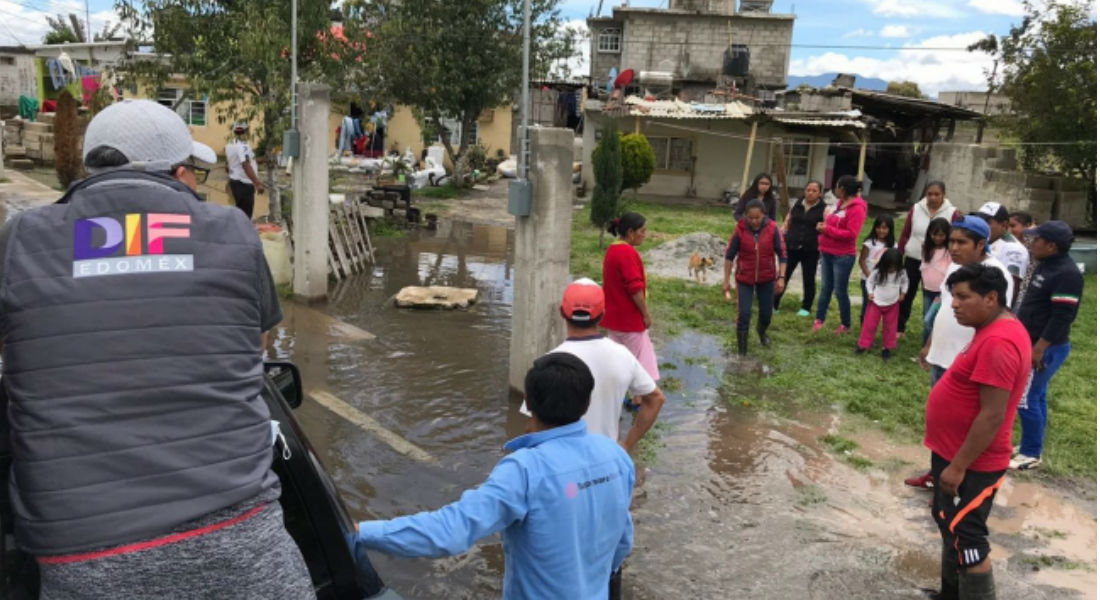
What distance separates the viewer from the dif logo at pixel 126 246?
1.69m

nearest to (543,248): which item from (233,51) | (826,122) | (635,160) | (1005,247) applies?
(1005,247)

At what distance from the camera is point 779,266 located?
860 cm

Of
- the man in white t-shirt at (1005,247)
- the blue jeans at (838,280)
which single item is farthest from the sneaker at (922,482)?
the blue jeans at (838,280)

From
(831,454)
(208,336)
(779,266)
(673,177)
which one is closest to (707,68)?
(673,177)

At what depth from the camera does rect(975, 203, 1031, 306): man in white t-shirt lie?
6.79 m

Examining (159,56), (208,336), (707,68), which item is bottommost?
(208,336)

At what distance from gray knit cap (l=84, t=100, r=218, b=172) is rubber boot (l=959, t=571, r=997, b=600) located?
3.78 meters

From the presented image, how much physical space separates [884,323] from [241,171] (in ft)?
27.7

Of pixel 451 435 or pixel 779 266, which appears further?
pixel 779 266

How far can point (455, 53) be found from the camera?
65.5 feet

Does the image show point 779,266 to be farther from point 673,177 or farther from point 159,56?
point 673,177

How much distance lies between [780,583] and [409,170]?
19.4m

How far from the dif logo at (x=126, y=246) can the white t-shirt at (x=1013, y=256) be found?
6649 mm

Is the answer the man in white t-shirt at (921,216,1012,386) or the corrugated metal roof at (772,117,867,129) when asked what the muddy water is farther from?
the corrugated metal roof at (772,117,867,129)
